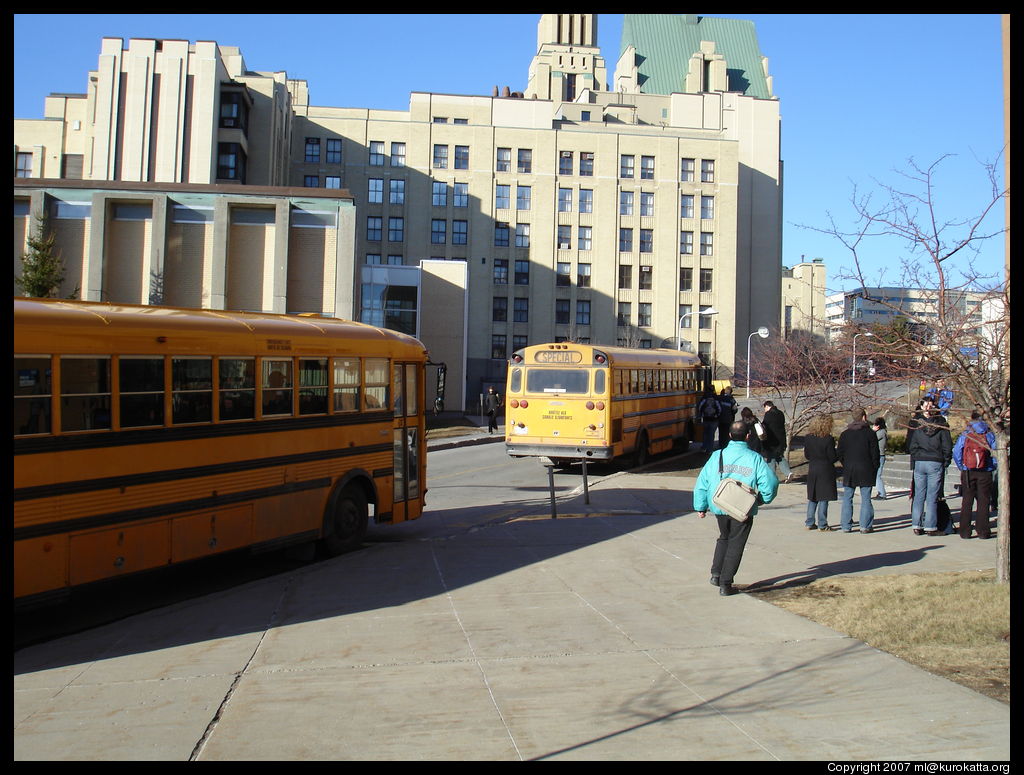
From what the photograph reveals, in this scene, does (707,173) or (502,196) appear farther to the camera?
(707,173)

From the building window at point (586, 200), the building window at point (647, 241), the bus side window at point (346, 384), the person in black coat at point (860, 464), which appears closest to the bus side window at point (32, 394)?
the bus side window at point (346, 384)

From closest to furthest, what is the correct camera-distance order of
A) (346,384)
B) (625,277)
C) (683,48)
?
1. (346,384)
2. (625,277)
3. (683,48)

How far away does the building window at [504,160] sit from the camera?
6888cm

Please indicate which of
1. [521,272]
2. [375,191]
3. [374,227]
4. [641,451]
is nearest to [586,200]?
[521,272]

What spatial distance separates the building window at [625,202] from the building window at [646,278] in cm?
455

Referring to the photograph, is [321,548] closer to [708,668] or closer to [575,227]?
[708,668]

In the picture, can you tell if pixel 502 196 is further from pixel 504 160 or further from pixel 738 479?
pixel 738 479

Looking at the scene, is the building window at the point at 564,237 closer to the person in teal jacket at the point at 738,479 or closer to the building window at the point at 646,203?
the building window at the point at 646,203

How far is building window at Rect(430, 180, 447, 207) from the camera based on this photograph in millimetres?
68625

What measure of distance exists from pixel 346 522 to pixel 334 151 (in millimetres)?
61509

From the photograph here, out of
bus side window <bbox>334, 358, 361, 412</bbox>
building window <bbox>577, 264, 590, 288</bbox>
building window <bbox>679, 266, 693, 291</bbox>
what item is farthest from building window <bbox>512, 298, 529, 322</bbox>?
bus side window <bbox>334, 358, 361, 412</bbox>

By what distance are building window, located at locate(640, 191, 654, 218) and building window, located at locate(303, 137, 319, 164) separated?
25684 mm

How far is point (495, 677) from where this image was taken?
623cm

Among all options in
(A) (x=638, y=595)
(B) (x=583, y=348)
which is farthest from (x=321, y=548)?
(B) (x=583, y=348)
